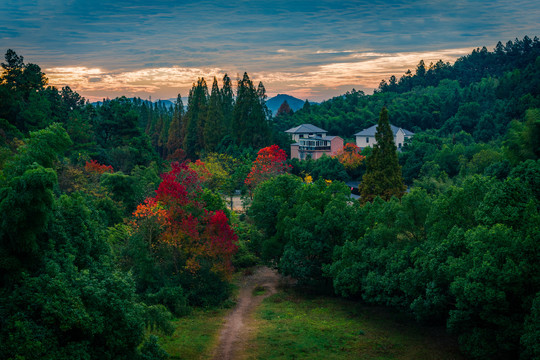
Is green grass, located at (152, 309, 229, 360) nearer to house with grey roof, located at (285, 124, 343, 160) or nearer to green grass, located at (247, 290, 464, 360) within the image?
green grass, located at (247, 290, 464, 360)

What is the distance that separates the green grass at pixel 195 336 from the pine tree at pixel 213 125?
4576 cm

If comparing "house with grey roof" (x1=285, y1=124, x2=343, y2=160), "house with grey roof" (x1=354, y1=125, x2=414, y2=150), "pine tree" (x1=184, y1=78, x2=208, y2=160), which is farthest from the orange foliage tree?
"pine tree" (x1=184, y1=78, x2=208, y2=160)

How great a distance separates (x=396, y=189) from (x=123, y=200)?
18.5 metres

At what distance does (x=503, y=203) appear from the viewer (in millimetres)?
15383

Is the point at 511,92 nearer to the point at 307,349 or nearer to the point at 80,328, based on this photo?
the point at 307,349

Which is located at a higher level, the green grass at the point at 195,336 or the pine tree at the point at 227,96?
the pine tree at the point at 227,96

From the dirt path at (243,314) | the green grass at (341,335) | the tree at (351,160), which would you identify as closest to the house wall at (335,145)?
the tree at (351,160)

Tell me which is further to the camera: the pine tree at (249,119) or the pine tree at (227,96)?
the pine tree at (227,96)

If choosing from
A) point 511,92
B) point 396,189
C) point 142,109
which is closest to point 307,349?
point 396,189

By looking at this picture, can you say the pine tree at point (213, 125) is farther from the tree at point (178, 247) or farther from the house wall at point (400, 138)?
the tree at point (178, 247)

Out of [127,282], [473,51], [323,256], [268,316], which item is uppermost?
[473,51]

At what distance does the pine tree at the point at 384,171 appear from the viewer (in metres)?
33.4

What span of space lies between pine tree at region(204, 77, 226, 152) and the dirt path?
37806mm

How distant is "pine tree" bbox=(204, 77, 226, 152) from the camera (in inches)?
2579
